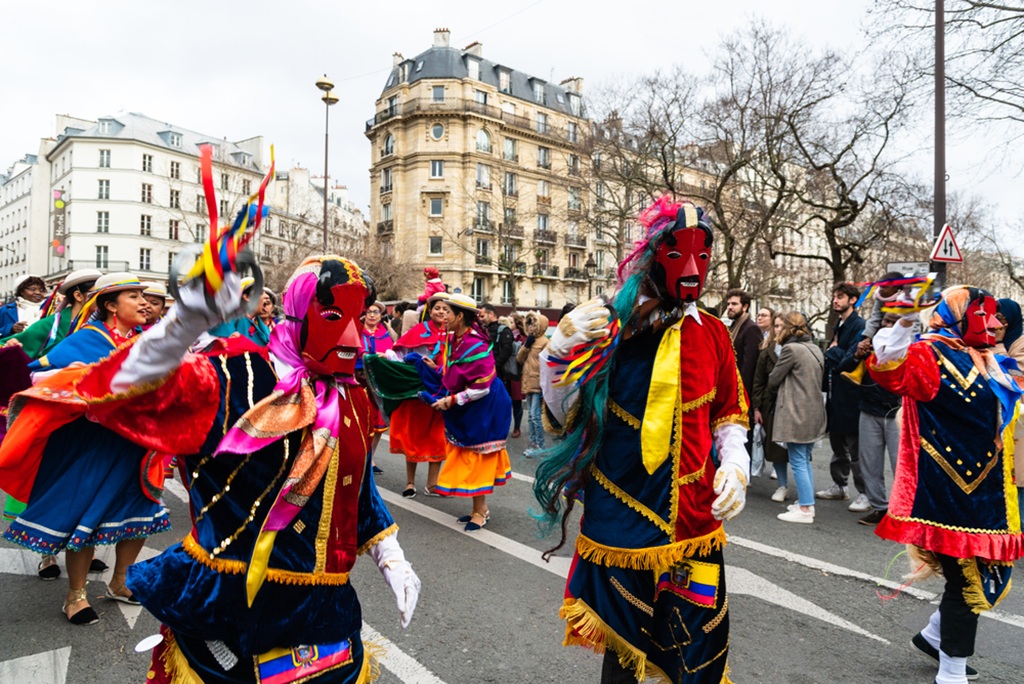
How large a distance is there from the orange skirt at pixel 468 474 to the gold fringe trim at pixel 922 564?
3.27m

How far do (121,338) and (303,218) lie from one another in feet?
111

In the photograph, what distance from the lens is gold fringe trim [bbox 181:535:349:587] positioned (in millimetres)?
2010

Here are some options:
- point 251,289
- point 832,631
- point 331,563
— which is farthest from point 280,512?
point 832,631

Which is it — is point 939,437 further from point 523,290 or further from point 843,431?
point 523,290

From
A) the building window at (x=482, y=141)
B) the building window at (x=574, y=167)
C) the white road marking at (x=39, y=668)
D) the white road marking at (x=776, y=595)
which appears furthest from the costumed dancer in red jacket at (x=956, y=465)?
the building window at (x=482, y=141)

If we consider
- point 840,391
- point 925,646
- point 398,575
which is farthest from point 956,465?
point 840,391

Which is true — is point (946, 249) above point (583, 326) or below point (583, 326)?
above

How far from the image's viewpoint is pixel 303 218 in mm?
36562

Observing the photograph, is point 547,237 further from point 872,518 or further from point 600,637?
point 600,637

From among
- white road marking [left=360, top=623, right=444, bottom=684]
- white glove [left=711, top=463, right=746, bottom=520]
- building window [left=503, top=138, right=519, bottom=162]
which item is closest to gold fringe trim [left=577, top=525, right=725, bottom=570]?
white glove [left=711, top=463, right=746, bottom=520]

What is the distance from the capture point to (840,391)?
691 cm

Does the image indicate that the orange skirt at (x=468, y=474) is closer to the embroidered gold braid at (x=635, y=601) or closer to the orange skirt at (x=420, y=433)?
the orange skirt at (x=420, y=433)

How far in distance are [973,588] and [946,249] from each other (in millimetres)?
8535

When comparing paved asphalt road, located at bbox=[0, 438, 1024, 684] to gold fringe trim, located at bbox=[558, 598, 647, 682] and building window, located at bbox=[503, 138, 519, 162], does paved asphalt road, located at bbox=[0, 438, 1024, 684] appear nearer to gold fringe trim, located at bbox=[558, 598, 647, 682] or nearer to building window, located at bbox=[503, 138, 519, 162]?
gold fringe trim, located at bbox=[558, 598, 647, 682]
